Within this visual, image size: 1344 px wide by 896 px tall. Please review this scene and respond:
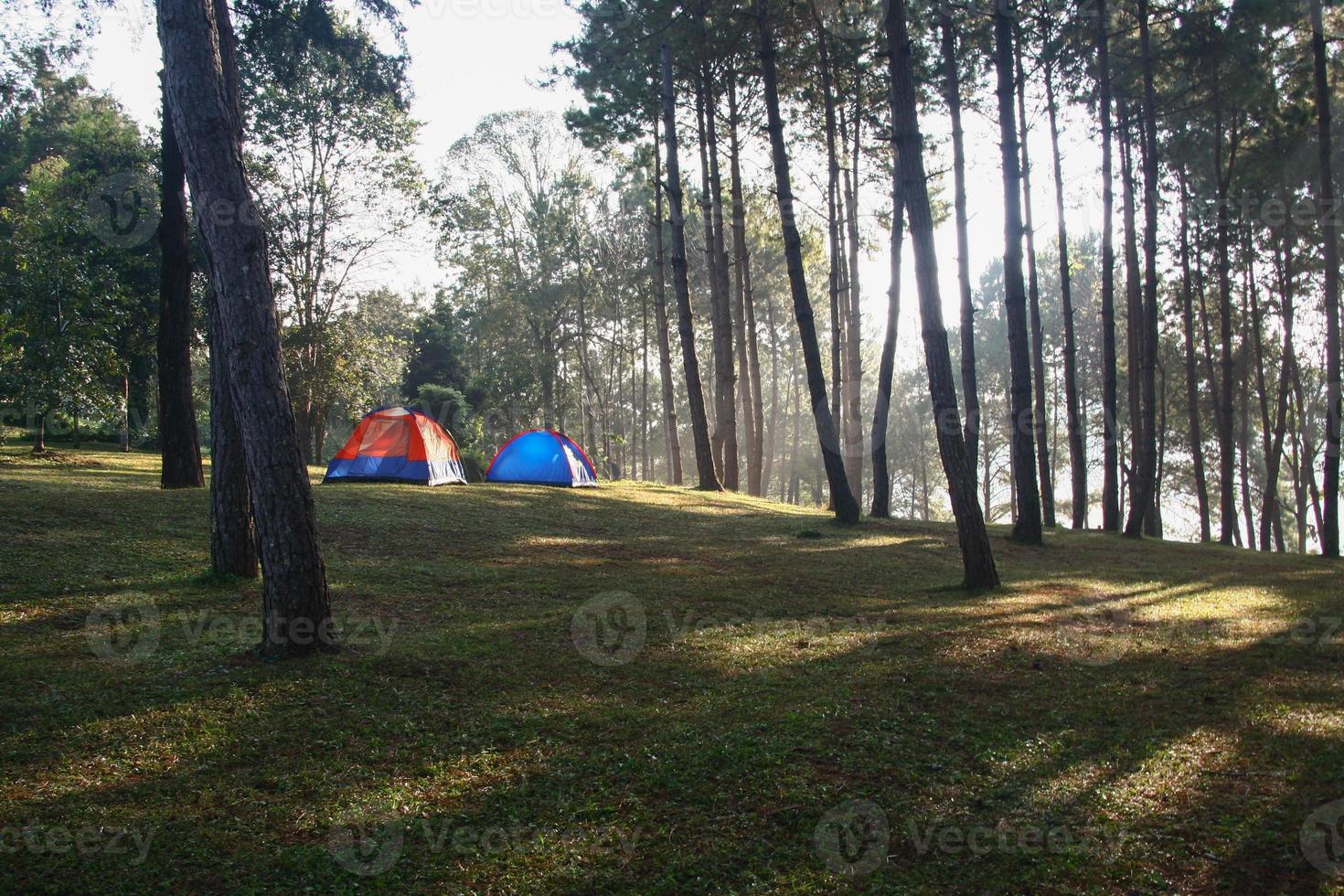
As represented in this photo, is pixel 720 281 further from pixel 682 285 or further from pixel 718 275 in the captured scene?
pixel 682 285

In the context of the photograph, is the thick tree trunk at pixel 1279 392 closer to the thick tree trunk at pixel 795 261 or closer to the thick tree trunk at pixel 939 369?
the thick tree trunk at pixel 795 261

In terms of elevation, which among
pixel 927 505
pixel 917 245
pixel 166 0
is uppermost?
pixel 166 0

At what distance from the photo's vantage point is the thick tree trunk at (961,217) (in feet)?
59.6

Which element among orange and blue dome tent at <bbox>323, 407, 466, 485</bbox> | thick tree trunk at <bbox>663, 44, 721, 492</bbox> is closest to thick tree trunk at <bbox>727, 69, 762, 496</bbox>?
thick tree trunk at <bbox>663, 44, 721, 492</bbox>

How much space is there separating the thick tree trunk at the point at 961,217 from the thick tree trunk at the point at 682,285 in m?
6.28

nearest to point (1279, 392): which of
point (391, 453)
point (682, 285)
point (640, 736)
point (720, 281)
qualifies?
point (720, 281)

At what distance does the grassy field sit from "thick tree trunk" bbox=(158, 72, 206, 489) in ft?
11.2

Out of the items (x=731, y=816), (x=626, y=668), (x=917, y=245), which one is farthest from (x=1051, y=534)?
(x=731, y=816)

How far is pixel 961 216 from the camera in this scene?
19484 mm

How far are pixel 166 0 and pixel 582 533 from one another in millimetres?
8466

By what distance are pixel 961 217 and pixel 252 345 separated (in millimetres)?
17036

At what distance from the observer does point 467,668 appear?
6090 mm

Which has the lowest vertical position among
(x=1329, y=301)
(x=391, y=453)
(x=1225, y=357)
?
(x=391, y=453)

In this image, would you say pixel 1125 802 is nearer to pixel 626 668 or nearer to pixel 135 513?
pixel 626 668
